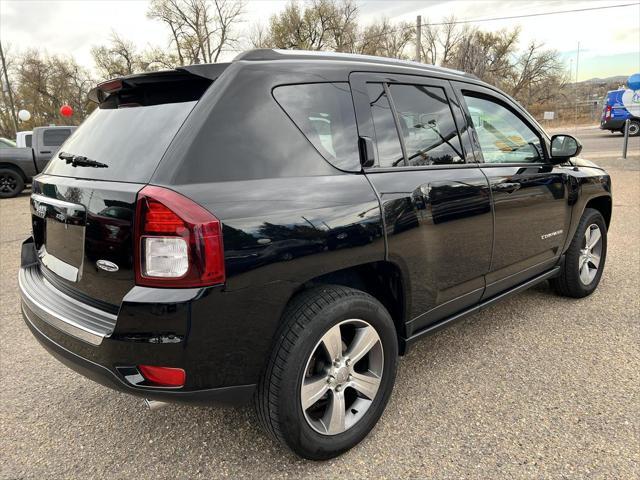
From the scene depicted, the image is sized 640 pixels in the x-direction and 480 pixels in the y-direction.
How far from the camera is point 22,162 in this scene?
1193cm

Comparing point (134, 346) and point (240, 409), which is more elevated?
point (134, 346)

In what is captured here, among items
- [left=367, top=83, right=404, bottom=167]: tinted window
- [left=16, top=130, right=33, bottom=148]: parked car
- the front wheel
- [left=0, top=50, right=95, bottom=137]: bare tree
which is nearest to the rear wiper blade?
[left=367, top=83, right=404, bottom=167]: tinted window

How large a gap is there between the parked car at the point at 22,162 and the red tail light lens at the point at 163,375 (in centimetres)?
1189

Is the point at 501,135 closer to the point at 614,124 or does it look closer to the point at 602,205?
the point at 602,205

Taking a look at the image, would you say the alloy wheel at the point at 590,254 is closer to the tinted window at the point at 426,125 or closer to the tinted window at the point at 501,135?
the tinted window at the point at 501,135

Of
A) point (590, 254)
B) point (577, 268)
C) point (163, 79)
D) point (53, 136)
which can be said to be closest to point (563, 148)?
point (577, 268)

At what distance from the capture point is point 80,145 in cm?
230

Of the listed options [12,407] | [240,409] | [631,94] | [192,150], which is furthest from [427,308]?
[631,94]

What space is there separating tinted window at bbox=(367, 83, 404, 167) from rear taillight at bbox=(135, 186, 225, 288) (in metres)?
1.02

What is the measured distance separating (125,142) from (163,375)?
1.01m

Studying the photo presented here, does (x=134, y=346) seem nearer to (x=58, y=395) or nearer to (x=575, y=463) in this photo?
(x=58, y=395)

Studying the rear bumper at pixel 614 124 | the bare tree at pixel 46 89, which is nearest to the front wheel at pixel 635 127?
the rear bumper at pixel 614 124

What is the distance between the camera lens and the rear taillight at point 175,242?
1.64m

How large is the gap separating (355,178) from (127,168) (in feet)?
3.24
